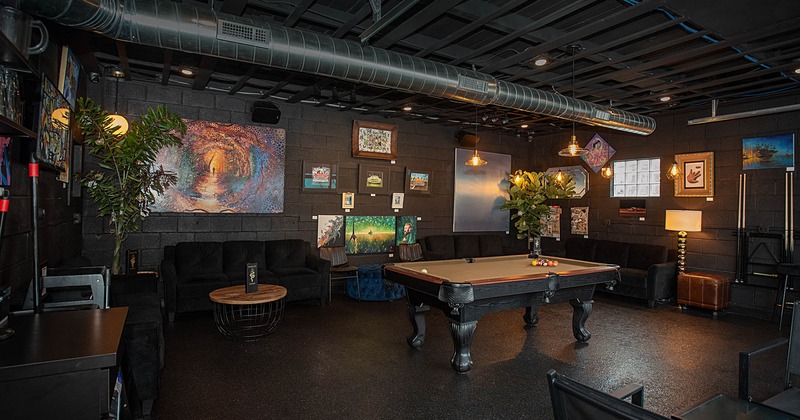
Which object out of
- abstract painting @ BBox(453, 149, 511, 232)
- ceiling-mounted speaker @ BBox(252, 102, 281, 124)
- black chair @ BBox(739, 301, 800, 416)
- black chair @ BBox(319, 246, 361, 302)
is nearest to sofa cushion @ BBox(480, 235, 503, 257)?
abstract painting @ BBox(453, 149, 511, 232)

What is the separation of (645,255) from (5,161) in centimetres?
849

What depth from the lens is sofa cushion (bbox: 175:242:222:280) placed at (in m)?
6.14

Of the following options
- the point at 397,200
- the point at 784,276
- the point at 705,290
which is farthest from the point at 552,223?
the point at 784,276

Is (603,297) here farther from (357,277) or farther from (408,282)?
(408,282)

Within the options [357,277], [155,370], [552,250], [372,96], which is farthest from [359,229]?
[155,370]

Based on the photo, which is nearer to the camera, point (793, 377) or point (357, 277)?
point (793, 377)

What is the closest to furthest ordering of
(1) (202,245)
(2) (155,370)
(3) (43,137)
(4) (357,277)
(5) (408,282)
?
(2) (155,370) < (3) (43,137) < (5) (408,282) < (1) (202,245) < (4) (357,277)

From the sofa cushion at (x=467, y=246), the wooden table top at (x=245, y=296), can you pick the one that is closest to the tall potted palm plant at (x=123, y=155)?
the wooden table top at (x=245, y=296)

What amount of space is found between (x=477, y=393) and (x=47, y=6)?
4080 mm

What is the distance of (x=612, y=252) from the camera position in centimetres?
814

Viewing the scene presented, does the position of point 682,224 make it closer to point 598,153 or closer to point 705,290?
point 705,290

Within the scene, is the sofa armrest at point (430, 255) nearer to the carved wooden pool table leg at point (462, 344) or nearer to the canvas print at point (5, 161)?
the carved wooden pool table leg at point (462, 344)

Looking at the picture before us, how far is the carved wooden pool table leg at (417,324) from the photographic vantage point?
4754mm

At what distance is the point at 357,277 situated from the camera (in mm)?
7109
